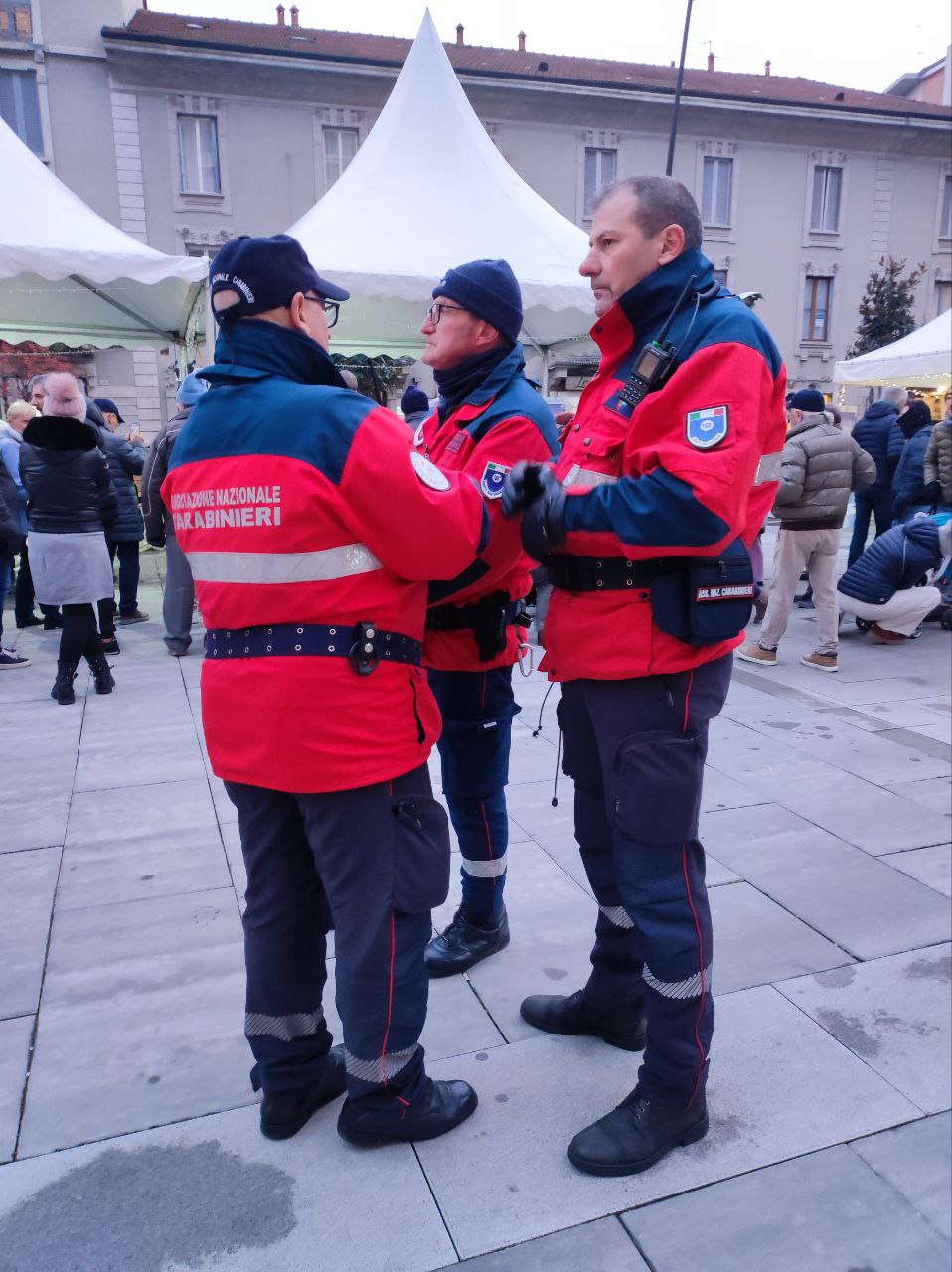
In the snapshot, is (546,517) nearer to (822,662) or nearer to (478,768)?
(478,768)

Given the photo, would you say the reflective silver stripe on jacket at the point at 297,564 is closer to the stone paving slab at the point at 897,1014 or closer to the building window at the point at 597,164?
the stone paving slab at the point at 897,1014

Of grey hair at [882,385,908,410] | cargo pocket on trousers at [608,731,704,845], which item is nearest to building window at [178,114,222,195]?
grey hair at [882,385,908,410]

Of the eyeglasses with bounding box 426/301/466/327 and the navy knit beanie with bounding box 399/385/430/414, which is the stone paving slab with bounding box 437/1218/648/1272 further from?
the navy knit beanie with bounding box 399/385/430/414

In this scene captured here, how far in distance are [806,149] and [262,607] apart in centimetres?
2963

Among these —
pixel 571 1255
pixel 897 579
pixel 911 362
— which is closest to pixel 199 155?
pixel 911 362

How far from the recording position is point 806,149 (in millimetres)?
26000

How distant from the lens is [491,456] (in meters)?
2.28

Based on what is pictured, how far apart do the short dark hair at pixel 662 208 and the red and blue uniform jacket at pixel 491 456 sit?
1.89 feet

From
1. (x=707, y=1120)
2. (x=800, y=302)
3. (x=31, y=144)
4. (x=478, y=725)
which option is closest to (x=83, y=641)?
(x=478, y=725)

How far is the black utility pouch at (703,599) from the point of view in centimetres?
183

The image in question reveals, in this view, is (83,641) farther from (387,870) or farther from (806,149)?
(806,149)

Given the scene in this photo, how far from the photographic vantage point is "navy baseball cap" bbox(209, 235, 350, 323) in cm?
178

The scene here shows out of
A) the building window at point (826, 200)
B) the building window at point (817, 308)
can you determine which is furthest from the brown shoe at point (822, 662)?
the building window at point (826, 200)

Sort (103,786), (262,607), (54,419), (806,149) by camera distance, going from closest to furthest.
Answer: (262,607)
(103,786)
(54,419)
(806,149)
